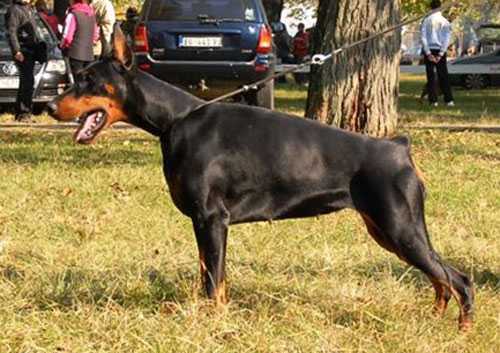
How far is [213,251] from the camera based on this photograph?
5.05 meters

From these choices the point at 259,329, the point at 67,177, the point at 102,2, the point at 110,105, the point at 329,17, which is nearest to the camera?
the point at 259,329

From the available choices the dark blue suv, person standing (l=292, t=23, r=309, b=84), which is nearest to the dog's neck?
the dark blue suv

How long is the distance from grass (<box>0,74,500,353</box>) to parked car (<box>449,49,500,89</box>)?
20188 millimetres

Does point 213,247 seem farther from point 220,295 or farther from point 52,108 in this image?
point 52,108

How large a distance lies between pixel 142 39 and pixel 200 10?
3.57 feet

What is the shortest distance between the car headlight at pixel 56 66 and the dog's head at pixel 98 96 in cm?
1149

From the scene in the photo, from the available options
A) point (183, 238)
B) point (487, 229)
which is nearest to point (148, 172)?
point (183, 238)

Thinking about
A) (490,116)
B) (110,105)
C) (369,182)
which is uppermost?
(110,105)

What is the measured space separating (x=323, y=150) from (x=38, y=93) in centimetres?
1179

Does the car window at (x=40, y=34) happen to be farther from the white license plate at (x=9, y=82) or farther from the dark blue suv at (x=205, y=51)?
the dark blue suv at (x=205, y=51)

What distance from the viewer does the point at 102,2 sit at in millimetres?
16984

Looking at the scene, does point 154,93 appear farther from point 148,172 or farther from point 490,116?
point 490,116

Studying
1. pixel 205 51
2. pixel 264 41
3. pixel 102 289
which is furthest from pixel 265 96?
pixel 102 289

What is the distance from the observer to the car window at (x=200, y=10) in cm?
1530
